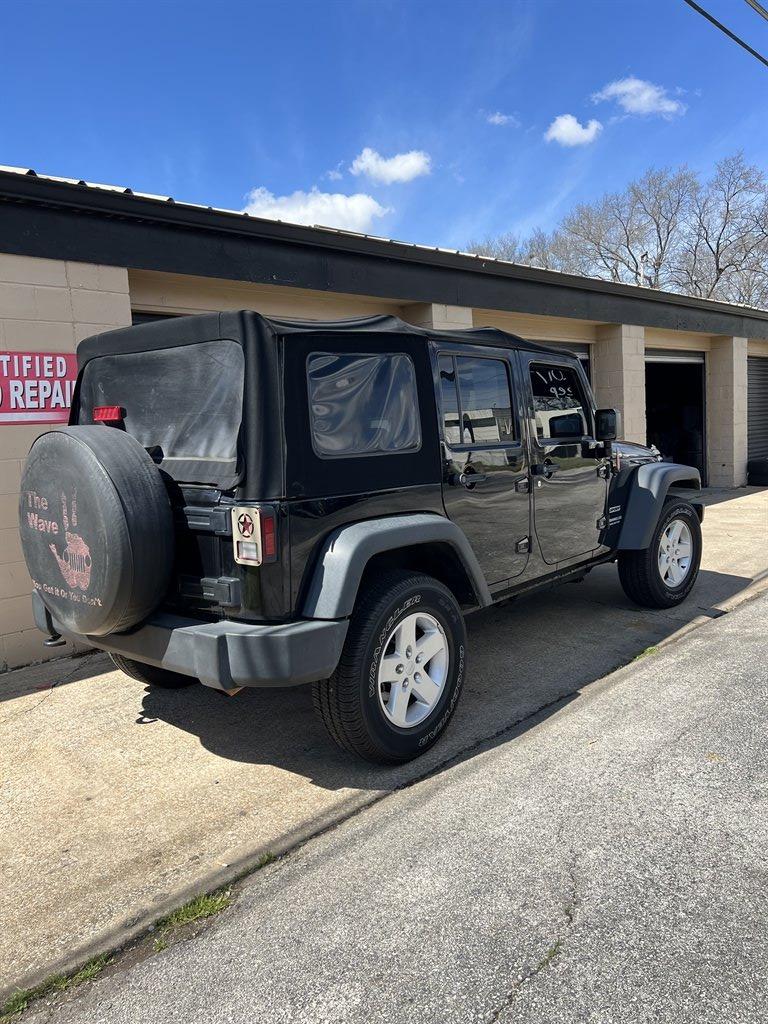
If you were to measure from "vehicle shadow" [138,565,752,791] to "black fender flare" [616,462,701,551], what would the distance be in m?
Answer: 0.68

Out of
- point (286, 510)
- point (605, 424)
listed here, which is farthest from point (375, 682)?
point (605, 424)

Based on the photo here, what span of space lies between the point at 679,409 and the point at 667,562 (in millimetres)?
10646

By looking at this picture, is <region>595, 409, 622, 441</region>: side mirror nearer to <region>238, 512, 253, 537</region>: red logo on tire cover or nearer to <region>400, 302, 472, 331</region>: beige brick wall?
<region>238, 512, 253, 537</region>: red logo on tire cover

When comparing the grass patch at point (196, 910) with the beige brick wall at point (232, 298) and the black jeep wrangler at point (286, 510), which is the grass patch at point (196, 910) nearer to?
the black jeep wrangler at point (286, 510)

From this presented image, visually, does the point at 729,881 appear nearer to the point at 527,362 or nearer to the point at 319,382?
the point at 319,382

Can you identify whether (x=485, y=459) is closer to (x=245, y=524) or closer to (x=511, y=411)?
(x=511, y=411)

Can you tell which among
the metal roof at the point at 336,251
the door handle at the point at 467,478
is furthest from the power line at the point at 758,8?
the door handle at the point at 467,478

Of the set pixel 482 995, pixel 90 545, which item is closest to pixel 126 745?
pixel 90 545

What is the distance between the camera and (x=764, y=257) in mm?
39344

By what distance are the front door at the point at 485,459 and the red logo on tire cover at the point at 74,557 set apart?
1.80 meters

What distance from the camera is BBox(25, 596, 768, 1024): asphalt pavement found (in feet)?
6.97

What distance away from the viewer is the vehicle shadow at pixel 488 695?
367 cm

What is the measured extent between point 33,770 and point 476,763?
7.32ft

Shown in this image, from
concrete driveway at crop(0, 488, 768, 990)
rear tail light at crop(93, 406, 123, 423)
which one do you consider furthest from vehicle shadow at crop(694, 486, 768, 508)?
rear tail light at crop(93, 406, 123, 423)
